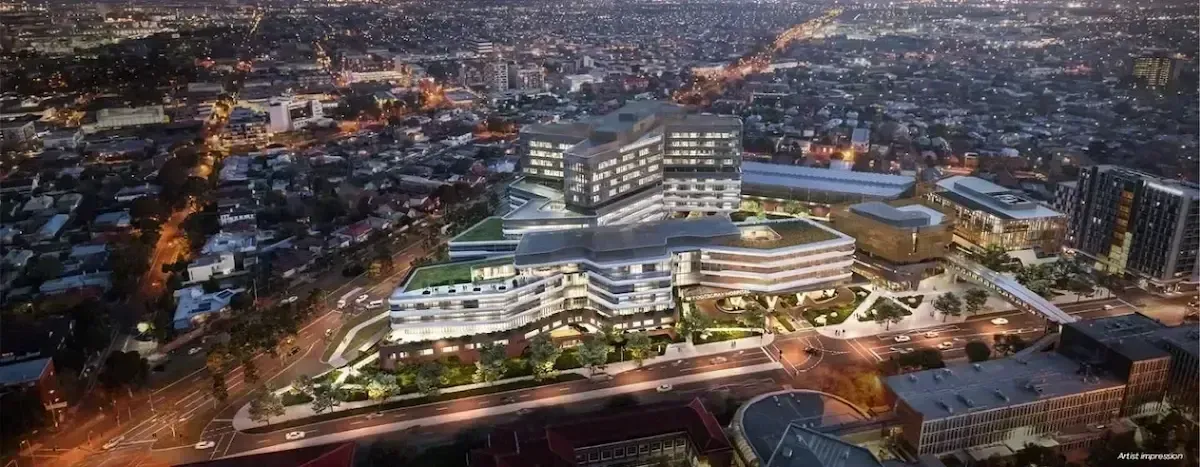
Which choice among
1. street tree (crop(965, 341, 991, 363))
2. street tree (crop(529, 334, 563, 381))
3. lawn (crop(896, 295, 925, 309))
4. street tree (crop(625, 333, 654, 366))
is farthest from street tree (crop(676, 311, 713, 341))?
lawn (crop(896, 295, 925, 309))

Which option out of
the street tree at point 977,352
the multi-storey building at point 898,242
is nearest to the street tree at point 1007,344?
the street tree at point 977,352

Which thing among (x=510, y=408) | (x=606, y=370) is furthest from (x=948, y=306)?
(x=510, y=408)

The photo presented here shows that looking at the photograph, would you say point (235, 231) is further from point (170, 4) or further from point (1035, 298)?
point (170, 4)

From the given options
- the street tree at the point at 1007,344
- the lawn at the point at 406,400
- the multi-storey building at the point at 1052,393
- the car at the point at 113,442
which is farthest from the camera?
the street tree at the point at 1007,344

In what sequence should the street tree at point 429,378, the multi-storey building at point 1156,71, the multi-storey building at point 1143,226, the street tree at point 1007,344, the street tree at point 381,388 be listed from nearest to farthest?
the street tree at point 381,388
the street tree at point 429,378
the street tree at point 1007,344
the multi-storey building at point 1143,226
the multi-storey building at point 1156,71

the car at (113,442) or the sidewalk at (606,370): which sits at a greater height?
the sidewalk at (606,370)

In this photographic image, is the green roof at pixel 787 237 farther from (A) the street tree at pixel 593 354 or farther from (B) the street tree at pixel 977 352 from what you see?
(A) the street tree at pixel 593 354
